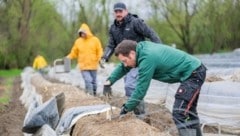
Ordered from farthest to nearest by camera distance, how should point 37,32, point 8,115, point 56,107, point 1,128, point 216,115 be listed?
point 37,32, point 8,115, point 1,128, point 216,115, point 56,107

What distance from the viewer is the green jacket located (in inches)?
187

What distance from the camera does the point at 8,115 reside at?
10180 mm

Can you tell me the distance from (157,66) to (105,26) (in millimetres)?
41546

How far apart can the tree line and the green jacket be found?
26854 mm

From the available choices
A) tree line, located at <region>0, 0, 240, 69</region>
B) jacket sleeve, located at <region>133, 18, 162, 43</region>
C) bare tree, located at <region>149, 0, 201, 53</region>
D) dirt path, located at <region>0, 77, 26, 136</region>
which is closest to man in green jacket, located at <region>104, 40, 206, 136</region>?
jacket sleeve, located at <region>133, 18, 162, 43</region>

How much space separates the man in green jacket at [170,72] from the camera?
15.6 ft

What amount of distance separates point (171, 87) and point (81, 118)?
11.0 ft

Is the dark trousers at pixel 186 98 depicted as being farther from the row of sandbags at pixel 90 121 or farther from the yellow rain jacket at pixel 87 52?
the yellow rain jacket at pixel 87 52

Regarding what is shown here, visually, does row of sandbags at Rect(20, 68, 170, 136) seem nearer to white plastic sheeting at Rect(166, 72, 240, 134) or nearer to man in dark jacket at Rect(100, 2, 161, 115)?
man in dark jacket at Rect(100, 2, 161, 115)

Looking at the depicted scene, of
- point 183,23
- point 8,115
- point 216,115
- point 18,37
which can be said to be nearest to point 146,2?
point 183,23

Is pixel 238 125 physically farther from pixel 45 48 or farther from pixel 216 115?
pixel 45 48

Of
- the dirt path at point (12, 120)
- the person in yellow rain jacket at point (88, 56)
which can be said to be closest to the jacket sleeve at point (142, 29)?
the dirt path at point (12, 120)

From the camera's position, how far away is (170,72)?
4.96 metres

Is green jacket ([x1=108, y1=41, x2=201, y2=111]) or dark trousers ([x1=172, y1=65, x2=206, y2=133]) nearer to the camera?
green jacket ([x1=108, y1=41, x2=201, y2=111])
